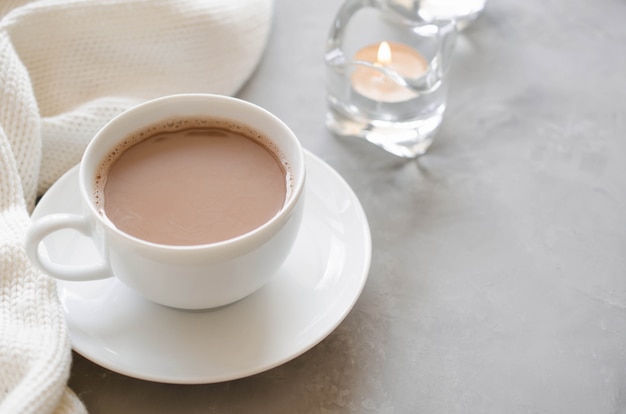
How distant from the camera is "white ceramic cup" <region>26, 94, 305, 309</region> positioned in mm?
625

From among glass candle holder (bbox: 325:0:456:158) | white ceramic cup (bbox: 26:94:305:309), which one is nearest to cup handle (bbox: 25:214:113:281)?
white ceramic cup (bbox: 26:94:305:309)

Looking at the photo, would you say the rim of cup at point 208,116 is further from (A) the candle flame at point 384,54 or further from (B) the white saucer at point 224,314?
(A) the candle flame at point 384,54

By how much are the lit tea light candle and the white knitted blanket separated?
0.16 meters

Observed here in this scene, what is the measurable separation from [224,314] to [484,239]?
33 centimetres

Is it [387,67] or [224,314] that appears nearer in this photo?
[224,314]

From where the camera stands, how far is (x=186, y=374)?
25.5 inches

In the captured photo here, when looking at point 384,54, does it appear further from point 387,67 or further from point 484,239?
point 484,239

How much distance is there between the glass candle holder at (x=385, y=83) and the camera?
927mm

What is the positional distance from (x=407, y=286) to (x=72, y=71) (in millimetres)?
490

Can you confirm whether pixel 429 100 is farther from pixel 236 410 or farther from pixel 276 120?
pixel 236 410

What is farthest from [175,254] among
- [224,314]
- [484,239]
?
[484,239]

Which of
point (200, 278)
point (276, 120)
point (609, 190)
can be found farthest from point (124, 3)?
point (609, 190)

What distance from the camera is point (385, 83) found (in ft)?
3.13

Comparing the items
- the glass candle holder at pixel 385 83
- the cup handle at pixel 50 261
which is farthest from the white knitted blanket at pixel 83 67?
the glass candle holder at pixel 385 83
